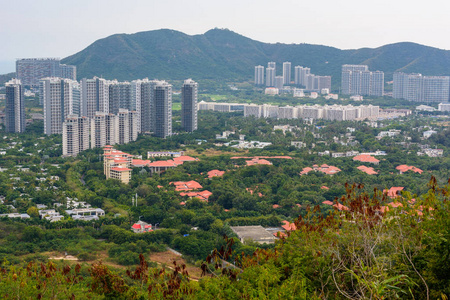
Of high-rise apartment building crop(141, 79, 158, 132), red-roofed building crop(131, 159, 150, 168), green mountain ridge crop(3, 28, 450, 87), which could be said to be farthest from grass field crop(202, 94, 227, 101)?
red-roofed building crop(131, 159, 150, 168)

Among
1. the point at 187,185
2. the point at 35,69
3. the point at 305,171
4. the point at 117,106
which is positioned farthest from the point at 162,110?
the point at 35,69

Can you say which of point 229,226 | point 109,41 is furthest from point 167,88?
point 109,41

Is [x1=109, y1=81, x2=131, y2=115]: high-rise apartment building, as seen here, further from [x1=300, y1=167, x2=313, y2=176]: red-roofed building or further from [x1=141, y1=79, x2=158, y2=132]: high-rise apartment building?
[x1=300, y1=167, x2=313, y2=176]: red-roofed building

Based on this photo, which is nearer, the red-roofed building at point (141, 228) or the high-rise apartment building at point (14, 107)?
the red-roofed building at point (141, 228)

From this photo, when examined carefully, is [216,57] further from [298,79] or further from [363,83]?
[363,83]

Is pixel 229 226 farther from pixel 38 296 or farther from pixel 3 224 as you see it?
pixel 38 296

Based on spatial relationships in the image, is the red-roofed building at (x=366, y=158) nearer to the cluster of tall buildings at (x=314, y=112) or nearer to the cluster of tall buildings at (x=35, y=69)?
the cluster of tall buildings at (x=314, y=112)

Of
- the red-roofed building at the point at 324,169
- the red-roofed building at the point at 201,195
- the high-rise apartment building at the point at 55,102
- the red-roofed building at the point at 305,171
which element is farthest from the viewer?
the high-rise apartment building at the point at 55,102

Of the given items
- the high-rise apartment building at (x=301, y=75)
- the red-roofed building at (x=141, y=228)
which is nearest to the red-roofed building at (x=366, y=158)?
the red-roofed building at (x=141, y=228)
